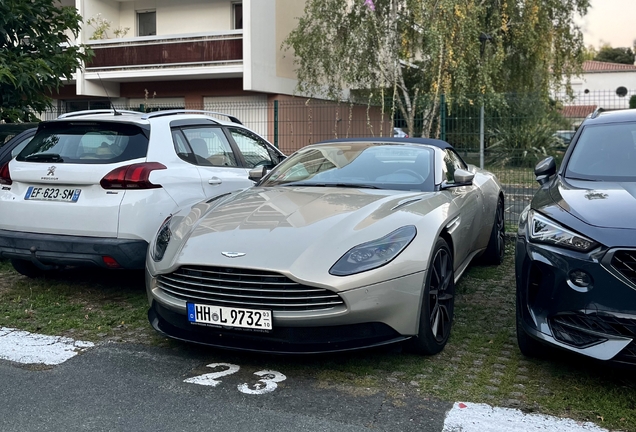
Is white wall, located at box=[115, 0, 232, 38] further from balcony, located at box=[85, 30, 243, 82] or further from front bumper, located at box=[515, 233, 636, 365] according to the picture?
front bumper, located at box=[515, 233, 636, 365]

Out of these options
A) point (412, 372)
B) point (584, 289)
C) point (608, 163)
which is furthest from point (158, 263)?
point (608, 163)

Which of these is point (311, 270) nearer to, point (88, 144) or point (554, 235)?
point (554, 235)

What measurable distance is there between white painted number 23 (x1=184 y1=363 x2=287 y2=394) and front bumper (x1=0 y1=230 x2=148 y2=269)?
147 centimetres

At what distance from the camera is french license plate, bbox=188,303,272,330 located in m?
3.84

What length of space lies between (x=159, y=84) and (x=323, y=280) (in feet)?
67.8

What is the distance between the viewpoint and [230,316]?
12.8 ft

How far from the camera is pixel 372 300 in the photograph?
12.6 ft

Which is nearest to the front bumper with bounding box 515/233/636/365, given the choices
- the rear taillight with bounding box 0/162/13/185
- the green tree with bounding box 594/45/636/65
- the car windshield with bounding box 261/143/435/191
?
the car windshield with bounding box 261/143/435/191

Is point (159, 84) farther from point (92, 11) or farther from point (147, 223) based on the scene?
point (147, 223)

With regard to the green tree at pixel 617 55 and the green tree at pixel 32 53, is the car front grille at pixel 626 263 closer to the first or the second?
the green tree at pixel 32 53

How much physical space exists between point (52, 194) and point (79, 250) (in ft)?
1.90

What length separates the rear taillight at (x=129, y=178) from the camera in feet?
17.7

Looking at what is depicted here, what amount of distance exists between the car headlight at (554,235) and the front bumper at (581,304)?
39 millimetres

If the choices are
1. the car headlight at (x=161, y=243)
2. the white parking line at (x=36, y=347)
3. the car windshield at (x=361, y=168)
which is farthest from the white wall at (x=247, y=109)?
the white parking line at (x=36, y=347)
